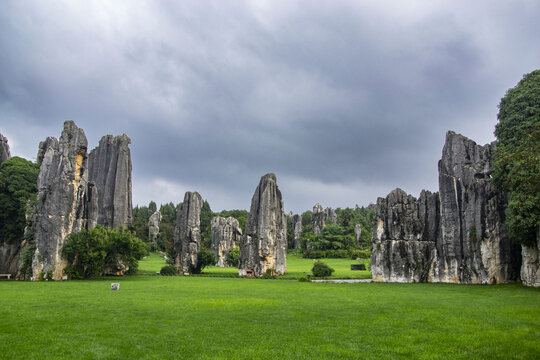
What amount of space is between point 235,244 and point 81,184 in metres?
44.3

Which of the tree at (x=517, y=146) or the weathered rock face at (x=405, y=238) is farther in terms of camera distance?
the weathered rock face at (x=405, y=238)

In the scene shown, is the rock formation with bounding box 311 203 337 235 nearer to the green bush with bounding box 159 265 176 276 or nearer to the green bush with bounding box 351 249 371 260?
the green bush with bounding box 351 249 371 260

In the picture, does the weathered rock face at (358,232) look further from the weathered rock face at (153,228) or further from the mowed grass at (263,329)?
the mowed grass at (263,329)

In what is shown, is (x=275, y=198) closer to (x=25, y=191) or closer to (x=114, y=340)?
(x=25, y=191)

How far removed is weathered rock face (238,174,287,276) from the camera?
52.2 meters

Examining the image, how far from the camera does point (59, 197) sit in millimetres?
39438

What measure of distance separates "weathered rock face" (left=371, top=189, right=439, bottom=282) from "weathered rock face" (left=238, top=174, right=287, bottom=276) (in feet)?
55.2

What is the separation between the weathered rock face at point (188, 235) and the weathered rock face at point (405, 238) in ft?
87.6

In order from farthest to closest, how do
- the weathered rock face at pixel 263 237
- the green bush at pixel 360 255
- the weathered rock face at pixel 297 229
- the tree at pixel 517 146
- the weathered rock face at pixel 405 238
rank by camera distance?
1. the weathered rock face at pixel 297 229
2. the green bush at pixel 360 255
3. the weathered rock face at pixel 263 237
4. the weathered rock face at pixel 405 238
5. the tree at pixel 517 146

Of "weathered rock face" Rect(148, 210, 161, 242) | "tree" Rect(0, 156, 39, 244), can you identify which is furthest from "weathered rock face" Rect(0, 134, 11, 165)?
"weathered rock face" Rect(148, 210, 161, 242)

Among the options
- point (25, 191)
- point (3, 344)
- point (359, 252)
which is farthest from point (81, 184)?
point (359, 252)

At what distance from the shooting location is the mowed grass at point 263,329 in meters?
10.3

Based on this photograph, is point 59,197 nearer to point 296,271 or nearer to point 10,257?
point 10,257

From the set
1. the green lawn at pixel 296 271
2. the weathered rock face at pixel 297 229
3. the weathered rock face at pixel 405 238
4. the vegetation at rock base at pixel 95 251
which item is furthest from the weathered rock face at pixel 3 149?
the weathered rock face at pixel 297 229
